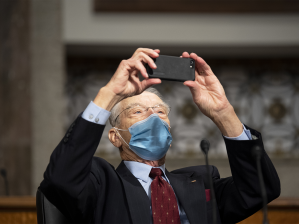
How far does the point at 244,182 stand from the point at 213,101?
42 centimetres

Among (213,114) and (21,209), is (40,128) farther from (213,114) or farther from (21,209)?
(213,114)

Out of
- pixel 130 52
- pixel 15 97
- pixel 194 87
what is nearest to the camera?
pixel 194 87

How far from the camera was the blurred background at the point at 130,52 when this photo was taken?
174 inches

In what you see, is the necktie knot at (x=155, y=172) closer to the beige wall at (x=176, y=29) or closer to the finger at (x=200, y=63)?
the finger at (x=200, y=63)

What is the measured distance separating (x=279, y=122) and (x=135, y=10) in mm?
2844

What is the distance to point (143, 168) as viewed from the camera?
74.2 inches

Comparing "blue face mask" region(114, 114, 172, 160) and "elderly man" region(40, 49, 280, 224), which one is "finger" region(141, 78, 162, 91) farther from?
"blue face mask" region(114, 114, 172, 160)

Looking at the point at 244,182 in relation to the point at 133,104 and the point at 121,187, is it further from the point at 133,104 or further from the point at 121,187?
the point at 133,104

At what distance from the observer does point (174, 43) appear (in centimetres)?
504

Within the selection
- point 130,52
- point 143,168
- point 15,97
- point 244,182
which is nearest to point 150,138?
point 143,168

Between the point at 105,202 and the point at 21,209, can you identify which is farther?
the point at 21,209

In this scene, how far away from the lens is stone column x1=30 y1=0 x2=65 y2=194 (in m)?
4.75

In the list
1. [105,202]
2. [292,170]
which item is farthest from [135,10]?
[105,202]

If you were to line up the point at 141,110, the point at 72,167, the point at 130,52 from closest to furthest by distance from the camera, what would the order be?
the point at 72,167
the point at 141,110
the point at 130,52
